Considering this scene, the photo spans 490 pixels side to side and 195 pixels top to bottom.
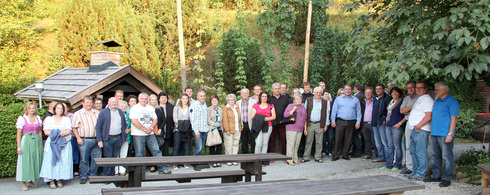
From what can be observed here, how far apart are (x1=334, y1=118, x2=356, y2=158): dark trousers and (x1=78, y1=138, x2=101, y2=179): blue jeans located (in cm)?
562

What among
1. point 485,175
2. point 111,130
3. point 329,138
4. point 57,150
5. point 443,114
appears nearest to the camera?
point 485,175

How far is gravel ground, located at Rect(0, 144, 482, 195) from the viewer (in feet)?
20.1

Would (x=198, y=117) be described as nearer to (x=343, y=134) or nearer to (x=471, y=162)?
(x=343, y=134)

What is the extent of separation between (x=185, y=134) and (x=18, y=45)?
14.4m

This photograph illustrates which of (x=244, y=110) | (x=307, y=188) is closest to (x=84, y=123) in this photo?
(x=244, y=110)

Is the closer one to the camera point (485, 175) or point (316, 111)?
point (485, 175)

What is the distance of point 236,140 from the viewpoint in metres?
8.53

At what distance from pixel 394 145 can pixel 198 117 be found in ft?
14.6

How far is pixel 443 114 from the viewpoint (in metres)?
6.15

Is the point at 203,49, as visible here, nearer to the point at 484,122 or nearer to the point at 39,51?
the point at 39,51

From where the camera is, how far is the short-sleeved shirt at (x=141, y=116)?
7133 mm

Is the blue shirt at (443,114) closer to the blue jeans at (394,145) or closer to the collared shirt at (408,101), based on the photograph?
the collared shirt at (408,101)

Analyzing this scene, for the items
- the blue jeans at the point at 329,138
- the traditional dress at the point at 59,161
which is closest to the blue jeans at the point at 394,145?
the blue jeans at the point at 329,138

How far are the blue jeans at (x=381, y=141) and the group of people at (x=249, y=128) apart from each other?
2 centimetres
